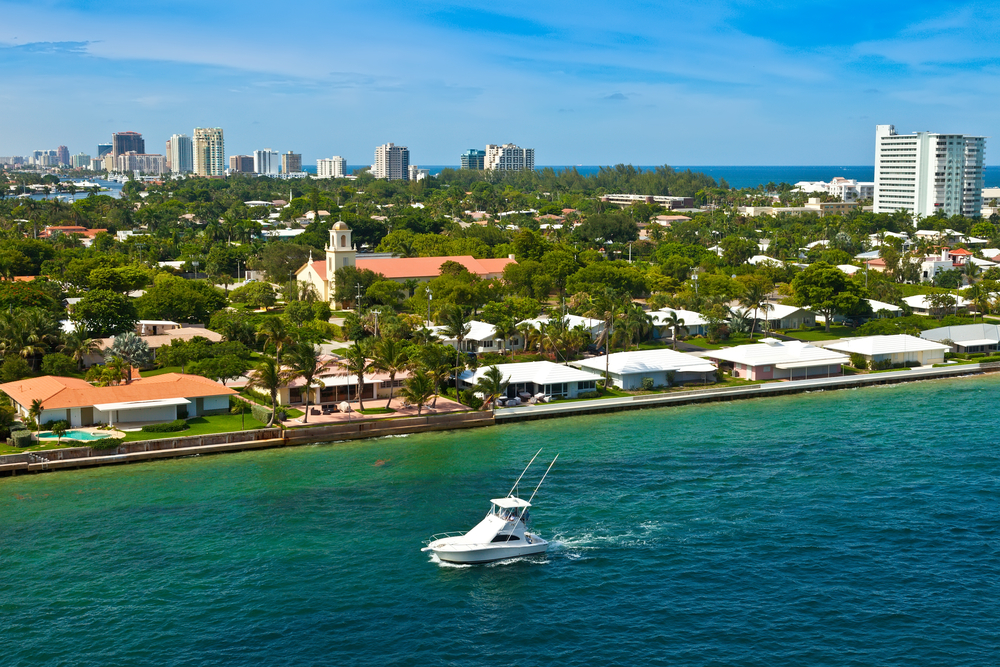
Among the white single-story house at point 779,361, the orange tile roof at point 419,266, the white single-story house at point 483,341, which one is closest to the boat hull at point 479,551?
the white single-story house at point 779,361

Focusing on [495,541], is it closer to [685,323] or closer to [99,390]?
[99,390]

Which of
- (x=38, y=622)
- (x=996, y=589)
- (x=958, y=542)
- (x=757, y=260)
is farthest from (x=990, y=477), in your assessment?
(x=757, y=260)

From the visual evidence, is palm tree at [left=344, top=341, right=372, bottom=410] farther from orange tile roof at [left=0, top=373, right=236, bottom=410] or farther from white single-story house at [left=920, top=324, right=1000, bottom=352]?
white single-story house at [left=920, top=324, right=1000, bottom=352]

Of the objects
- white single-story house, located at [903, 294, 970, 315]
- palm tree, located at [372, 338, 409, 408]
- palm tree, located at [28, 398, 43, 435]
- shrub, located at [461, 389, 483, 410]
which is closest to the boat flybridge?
palm tree, located at [372, 338, 409, 408]

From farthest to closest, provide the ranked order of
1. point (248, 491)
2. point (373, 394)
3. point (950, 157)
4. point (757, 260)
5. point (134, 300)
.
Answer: point (950, 157), point (757, 260), point (134, 300), point (373, 394), point (248, 491)

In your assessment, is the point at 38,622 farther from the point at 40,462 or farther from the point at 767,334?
the point at 767,334

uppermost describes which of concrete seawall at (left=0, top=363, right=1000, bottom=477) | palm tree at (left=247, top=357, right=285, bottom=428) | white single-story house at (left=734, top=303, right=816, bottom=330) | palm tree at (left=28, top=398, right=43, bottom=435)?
white single-story house at (left=734, top=303, right=816, bottom=330)

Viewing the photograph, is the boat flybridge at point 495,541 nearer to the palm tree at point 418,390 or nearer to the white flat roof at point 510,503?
the white flat roof at point 510,503
